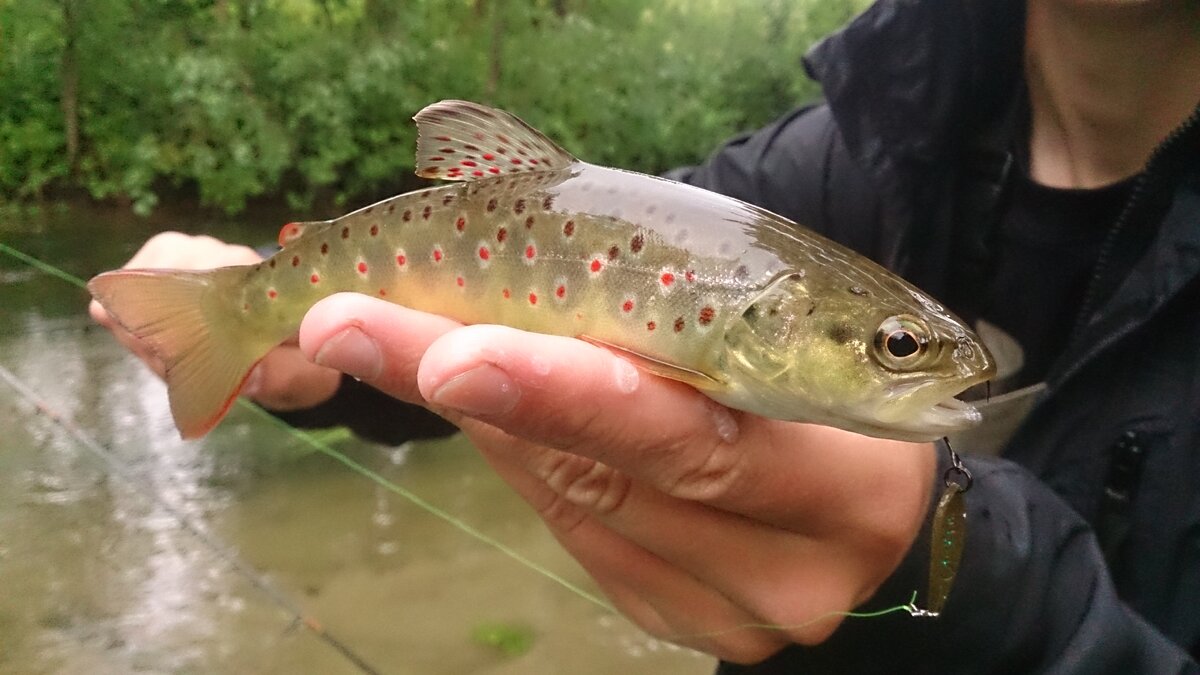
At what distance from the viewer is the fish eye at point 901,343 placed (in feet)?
1.82

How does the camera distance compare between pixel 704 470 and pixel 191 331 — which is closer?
pixel 704 470

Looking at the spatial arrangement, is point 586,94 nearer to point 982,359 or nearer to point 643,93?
point 643,93

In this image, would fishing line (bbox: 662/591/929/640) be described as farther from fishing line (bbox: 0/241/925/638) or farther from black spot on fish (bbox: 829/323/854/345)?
black spot on fish (bbox: 829/323/854/345)

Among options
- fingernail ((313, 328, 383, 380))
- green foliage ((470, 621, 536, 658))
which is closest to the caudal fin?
fingernail ((313, 328, 383, 380))

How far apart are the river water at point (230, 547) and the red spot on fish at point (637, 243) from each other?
99 cm

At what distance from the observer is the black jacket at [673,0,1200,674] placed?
789mm

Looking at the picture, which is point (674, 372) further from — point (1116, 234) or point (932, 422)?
point (1116, 234)

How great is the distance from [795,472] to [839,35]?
882 millimetres

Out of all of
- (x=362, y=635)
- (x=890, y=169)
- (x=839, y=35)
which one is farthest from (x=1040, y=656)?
(x=362, y=635)

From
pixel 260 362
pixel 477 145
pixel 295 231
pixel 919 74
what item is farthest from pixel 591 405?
pixel 919 74

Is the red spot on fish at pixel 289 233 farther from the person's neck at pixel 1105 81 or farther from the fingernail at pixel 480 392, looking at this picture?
the person's neck at pixel 1105 81

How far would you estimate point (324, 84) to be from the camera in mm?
3178

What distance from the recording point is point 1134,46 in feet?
3.40

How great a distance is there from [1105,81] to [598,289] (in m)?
0.88
